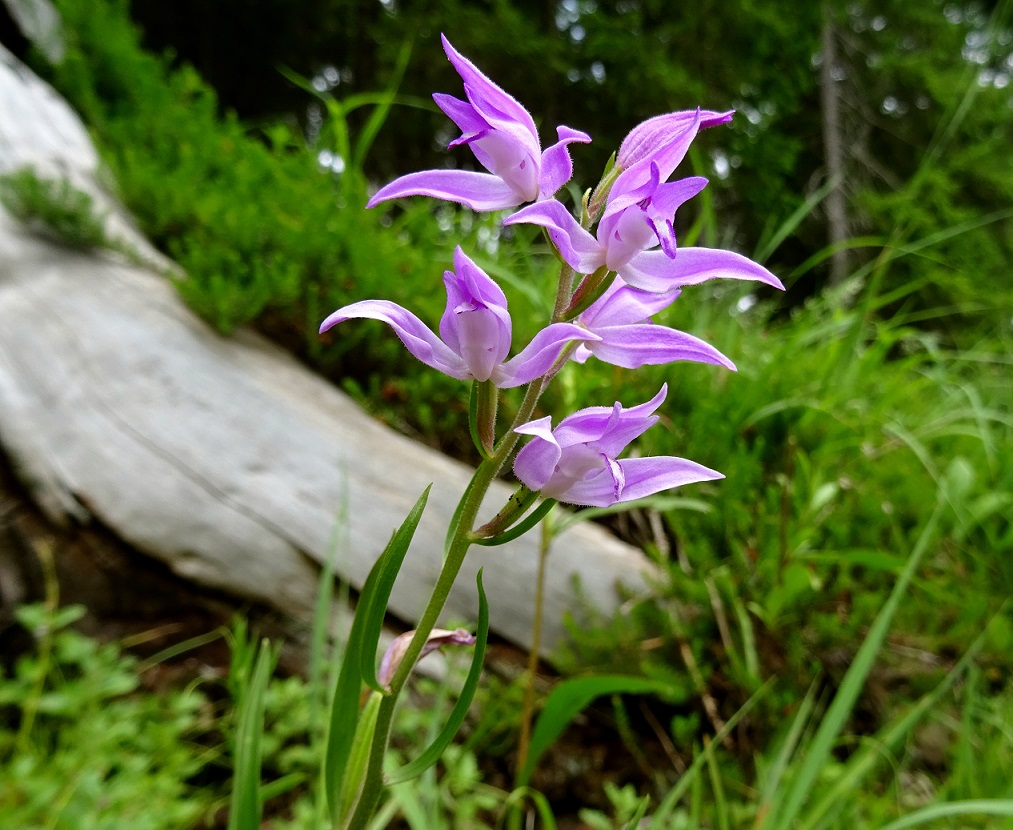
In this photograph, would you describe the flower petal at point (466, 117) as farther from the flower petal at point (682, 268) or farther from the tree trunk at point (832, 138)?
the tree trunk at point (832, 138)

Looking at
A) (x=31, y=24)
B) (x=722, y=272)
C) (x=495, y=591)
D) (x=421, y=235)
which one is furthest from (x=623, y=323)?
(x=31, y=24)

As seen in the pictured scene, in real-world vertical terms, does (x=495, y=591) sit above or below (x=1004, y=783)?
below

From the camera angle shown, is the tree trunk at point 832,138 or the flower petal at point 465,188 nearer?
the flower petal at point 465,188

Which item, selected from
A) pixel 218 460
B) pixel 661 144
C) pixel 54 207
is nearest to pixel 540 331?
pixel 661 144

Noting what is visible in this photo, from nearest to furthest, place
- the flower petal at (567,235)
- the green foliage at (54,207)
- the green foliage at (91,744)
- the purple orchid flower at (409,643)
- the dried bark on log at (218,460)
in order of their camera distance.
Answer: the flower petal at (567,235)
the purple orchid flower at (409,643)
the green foliage at (91,744)
the dried bark on log at (218,460)
the green foliage at (54,207)

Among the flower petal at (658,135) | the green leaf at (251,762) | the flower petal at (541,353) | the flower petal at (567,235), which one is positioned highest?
the flower petal at (658,135)

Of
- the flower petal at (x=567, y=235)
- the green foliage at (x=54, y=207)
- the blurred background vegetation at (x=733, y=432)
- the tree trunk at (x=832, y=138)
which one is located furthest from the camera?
the tree trunk at (x=832, y=138)

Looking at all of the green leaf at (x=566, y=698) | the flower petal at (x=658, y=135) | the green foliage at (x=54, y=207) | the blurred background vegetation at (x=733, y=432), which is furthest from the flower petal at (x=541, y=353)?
the green foliage at (x=54, y=207)

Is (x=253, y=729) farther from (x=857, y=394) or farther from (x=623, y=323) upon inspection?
(x=857, y=394)
